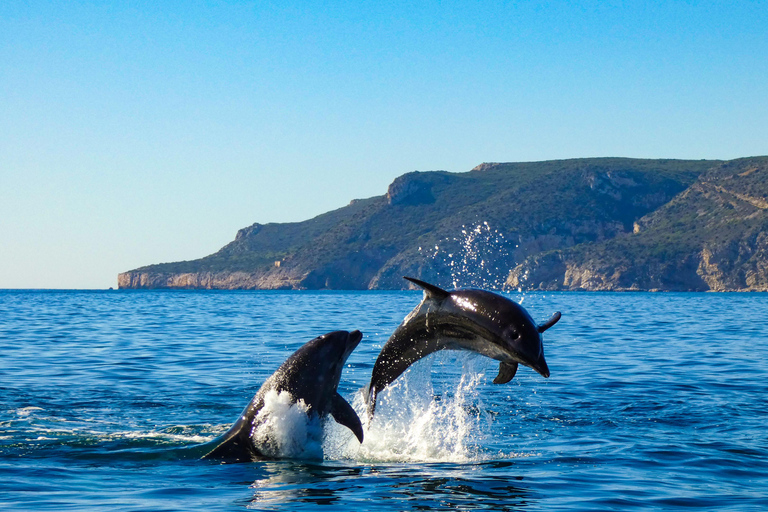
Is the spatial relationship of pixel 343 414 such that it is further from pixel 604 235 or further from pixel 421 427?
pixel 604 235

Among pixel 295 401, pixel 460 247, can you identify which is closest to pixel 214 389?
pixel 295 401

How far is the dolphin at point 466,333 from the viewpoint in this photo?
10.1 metres

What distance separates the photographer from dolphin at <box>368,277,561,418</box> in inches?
396

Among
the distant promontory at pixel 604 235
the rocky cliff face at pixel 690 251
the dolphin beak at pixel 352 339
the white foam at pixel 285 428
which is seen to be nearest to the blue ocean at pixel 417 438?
the white foam at pixel 285 428

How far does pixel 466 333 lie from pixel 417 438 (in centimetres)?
366

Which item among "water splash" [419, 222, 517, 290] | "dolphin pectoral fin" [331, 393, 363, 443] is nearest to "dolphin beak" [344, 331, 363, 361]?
"dolphin pectoral fin" [331, 393, 363, 443]

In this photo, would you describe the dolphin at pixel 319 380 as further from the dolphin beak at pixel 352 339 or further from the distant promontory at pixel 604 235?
the distant promontory at pixel 604 235

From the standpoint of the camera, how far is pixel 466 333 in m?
10.9

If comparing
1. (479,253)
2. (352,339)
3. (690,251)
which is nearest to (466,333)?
(352,339)

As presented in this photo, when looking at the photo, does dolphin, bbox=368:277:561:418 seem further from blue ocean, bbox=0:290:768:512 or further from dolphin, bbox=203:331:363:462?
blue ocean, bbox=0:290:768:512

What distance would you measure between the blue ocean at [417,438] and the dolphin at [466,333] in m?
0.92

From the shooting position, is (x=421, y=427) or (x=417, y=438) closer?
(x=417, y=438)

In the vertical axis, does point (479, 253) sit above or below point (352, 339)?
above

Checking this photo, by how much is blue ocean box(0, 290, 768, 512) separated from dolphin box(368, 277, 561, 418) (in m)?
0.92
